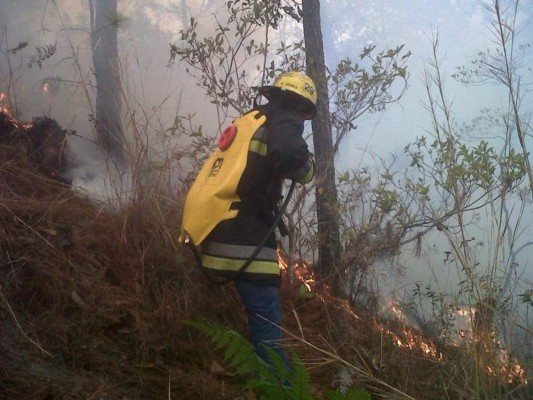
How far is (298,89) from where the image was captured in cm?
302

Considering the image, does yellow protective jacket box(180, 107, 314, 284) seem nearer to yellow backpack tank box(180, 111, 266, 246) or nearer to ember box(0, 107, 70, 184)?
yellow backpack tank box(180, 111, 266, 246)

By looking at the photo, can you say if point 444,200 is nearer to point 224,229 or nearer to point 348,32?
point 224,229

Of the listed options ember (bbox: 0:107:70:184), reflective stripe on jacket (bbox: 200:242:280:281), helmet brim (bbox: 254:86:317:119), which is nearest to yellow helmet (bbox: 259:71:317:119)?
helmet brim (bbox: 254:86:317:119)

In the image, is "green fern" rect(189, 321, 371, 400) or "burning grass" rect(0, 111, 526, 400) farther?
"burning grass" rect(0, 111, 526, 400)

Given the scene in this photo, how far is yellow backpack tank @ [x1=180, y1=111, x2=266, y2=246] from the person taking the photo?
2.82 meters

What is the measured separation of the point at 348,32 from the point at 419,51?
1054 mm

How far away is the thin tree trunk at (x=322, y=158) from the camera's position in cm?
465

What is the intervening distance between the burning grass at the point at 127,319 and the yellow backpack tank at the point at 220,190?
0.63 m

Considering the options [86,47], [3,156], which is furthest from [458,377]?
[86,47]

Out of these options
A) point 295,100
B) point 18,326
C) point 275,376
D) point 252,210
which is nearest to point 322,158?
point 295,100

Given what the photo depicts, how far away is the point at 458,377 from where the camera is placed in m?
2.68

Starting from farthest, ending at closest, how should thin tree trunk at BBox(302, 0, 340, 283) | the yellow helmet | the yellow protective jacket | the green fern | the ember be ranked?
1. thin tree trunk at BBox(302, 0, 340, 283)
2. the ember
3. the yellow helmet
4. the yellow protective jacket
5. the green fern

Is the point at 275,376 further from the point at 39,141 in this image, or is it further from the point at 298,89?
the point at 39,141

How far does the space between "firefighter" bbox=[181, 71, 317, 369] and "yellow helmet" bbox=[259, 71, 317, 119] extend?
12 centimetres
